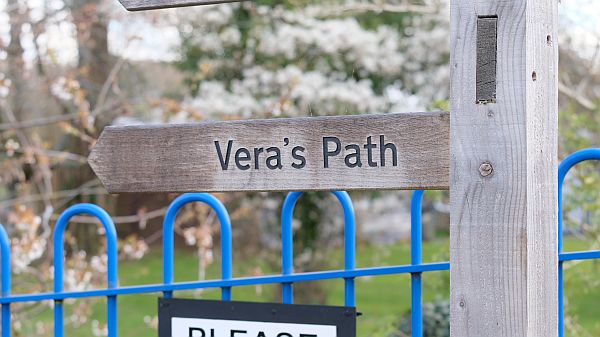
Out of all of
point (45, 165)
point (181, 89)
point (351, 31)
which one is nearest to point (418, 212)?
point (45, 165)

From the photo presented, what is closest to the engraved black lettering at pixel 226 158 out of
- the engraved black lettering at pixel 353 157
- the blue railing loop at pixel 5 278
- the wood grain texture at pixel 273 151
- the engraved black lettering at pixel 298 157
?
the wood grain texture at pixel 273 151

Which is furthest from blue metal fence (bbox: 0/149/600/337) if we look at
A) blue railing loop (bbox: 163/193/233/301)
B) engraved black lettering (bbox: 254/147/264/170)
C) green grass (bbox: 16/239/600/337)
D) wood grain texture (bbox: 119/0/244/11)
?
green grass (bbox: 16/239/600/337)

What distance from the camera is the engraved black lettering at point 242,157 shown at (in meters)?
1.98

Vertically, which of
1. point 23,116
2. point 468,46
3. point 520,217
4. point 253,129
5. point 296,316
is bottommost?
point 296,316

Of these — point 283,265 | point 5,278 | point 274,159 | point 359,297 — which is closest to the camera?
point 274,159

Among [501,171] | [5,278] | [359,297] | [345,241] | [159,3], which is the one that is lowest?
[359,297]

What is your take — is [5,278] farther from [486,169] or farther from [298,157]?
[486,169]

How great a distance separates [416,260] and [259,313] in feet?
1.37

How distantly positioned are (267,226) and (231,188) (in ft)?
23.4

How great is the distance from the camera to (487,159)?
170cm

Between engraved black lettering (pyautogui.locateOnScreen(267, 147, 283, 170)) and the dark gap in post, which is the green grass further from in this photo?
the dark gap in post

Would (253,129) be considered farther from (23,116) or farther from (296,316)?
(23,116)

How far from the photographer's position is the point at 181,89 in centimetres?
981

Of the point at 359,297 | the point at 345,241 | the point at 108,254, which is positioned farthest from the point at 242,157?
the point at 359,297
